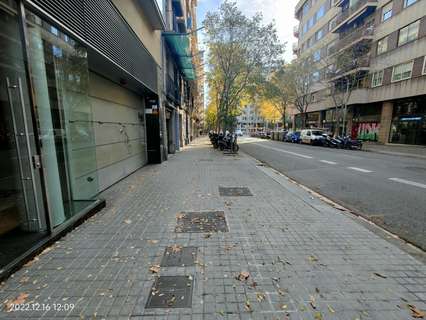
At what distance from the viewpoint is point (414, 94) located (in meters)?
19.1

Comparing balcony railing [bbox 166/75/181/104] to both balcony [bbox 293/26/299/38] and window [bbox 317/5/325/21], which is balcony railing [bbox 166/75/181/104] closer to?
window [bbox 317/5/325/21]

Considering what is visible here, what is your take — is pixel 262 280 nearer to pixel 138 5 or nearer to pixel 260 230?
pixel 260 230

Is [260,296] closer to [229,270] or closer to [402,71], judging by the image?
[229,270]

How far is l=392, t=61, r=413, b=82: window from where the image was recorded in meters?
19.7

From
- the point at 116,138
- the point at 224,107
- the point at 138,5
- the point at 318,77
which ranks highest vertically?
the point at 318,77

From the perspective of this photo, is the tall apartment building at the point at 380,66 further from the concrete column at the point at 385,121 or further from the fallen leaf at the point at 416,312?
the fallen leaf at the point at 416,312

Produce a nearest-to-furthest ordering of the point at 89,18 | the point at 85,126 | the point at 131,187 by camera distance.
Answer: the point at 89,18 < the point at 85,126 < the point at 131,187

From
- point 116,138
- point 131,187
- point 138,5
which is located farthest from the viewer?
point 138,5

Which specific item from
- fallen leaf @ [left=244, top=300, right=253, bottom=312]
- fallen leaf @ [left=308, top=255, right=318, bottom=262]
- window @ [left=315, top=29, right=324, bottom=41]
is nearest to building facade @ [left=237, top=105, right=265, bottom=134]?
window @ [left=315, top=29, right=324, bottom=41]

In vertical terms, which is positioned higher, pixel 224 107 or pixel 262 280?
pixel 224 107

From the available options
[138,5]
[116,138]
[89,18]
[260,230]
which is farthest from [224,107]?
[260,230]

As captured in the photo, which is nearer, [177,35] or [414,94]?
[177,35]

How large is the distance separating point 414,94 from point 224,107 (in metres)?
17.3

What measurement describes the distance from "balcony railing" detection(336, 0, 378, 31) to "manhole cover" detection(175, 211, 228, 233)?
3111 centimetres
